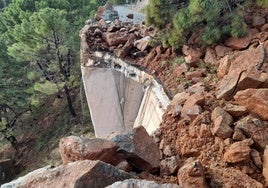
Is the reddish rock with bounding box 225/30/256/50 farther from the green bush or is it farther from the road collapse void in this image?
the road collapse void

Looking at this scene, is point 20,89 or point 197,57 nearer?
point 197,57

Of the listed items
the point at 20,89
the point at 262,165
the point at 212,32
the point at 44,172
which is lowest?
the point at 20,89

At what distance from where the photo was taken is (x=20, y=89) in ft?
39.0

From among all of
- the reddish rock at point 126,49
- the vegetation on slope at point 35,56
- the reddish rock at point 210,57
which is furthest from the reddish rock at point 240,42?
the vegetation on slope at point 35,56

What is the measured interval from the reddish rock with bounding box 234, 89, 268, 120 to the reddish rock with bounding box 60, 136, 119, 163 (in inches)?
61.0

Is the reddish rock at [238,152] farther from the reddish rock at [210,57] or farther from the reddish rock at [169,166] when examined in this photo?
the reddish rock at [210,57]

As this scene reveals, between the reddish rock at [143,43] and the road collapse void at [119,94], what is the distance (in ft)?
1.46

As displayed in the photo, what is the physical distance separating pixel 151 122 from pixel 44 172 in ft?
11.6

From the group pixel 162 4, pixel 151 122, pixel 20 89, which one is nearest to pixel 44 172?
pixel 151 122

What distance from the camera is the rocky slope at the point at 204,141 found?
2.56 metres

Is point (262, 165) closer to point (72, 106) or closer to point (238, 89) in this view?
point (238, 89)

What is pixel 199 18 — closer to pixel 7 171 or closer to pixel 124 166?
pixel 124 166

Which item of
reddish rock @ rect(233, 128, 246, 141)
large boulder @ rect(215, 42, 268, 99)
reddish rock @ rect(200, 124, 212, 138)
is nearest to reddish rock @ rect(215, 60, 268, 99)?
large boulder @ rect(215, 42, 268, 99)

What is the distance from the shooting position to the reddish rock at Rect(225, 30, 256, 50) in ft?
16.1
